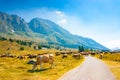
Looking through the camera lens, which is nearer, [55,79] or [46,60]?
[55,79]

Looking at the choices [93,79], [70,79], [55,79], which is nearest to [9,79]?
[55,79]

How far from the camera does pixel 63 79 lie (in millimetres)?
27094

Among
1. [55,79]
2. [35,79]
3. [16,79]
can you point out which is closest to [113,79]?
[55,79]

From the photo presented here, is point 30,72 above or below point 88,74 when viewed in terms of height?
above

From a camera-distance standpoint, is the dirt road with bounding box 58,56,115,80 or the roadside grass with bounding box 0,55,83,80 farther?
the roadside grass with bounding box 0,55,83,80

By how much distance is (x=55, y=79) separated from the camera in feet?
90.1

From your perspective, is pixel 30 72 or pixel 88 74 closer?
pixel 88 74

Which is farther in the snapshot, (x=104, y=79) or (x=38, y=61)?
(x=38, y=61)

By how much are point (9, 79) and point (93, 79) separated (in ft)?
33.6

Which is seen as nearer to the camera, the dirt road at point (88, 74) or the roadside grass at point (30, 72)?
the dirt road at point (88, 74)

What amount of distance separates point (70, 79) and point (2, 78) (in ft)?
27.9

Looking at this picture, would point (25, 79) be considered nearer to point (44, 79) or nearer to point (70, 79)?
point (44, 79)

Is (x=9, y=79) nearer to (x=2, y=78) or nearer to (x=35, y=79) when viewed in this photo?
(x=2, y=78)

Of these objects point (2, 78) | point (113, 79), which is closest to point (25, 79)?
point (2, 78)
